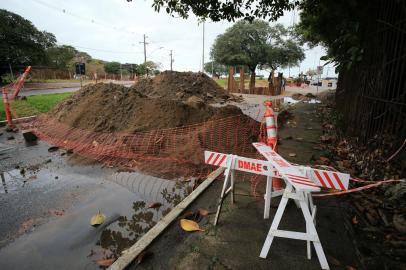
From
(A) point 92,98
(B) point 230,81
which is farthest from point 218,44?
(A) point 92,98

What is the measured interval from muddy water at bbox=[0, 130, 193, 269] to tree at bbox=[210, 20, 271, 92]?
27477 mm

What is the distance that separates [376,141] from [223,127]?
3.55 m

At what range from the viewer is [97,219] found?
350cm

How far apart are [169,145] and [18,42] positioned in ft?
121

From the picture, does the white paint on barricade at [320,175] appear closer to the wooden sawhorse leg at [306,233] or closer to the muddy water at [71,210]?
the wooden sawhorse leg at [306,233]

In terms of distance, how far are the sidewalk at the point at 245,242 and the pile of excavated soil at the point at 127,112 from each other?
12.5 feet

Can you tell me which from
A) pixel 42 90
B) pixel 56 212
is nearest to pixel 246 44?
pixel 42 90

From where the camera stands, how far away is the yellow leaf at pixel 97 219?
11.3 feet

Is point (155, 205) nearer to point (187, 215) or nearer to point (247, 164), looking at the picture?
point (187, 215)

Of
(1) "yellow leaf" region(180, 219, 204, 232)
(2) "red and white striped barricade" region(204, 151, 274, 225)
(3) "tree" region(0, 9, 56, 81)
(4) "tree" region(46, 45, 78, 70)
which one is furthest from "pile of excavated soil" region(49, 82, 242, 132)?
(4) "tree" region(46, 45, 78, 70)

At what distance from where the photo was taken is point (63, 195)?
4.27 meters

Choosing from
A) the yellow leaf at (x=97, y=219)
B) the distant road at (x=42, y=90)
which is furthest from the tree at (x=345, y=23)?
the distant road at (x=42, y=90)

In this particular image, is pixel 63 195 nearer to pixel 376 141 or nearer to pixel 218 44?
pixel 376 141

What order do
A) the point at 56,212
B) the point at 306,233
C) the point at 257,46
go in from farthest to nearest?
the point at 257,46 < the point at 56,212 < the point at 306,233
